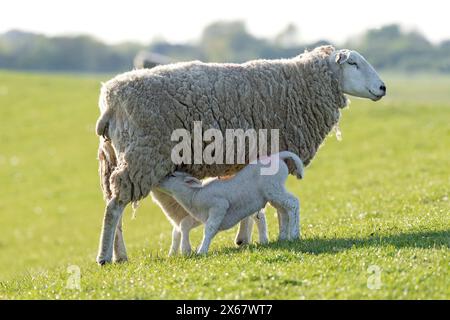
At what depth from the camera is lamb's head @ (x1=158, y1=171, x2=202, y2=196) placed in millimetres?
9625

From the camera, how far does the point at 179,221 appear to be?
34.1 ft

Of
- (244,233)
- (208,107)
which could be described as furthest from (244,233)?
(208,107)

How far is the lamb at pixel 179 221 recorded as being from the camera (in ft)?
32.9

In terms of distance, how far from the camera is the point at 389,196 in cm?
1466

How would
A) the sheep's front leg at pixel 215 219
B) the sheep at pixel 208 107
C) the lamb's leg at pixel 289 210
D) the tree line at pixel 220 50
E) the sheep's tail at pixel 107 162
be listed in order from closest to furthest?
the sheep's front leg at pixel 215 219 < the lamb's leg at pixel 289 210 < the sheep at pixel 208 107 < the sheep's tail at pixel 107 162 < the tree line at pixel 220 50

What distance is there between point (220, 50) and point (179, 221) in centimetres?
12853

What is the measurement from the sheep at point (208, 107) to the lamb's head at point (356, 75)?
0.01m

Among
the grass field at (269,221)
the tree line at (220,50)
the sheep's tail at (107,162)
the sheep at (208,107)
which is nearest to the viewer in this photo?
the grass field at (269,221)

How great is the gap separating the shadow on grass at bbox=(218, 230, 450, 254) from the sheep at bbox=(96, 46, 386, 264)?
1.46 metres

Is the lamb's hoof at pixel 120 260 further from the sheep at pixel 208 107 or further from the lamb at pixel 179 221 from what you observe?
the lamb at pixel 179 221

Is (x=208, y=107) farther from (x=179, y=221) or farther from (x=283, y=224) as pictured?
(x=283, y=224)

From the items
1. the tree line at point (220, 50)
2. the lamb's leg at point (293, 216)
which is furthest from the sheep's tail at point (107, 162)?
the tree line at point (220, 50)

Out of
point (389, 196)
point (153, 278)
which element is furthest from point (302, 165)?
point (389, 196)

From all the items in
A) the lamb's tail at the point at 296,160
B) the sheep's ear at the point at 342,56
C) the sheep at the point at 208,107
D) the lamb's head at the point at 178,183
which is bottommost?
the lamb's head at the point at 178,183
